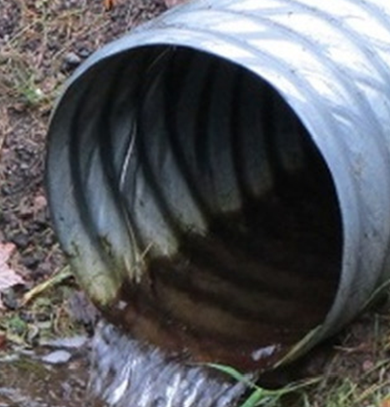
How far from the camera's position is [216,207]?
174 inches

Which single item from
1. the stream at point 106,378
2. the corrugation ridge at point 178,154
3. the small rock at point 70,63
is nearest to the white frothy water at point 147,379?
the stream at point 106,378

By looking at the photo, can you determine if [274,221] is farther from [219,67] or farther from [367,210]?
[367,210]

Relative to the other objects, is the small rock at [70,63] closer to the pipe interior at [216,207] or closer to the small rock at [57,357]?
the pipe interior at [216,207]

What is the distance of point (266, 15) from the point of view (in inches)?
143

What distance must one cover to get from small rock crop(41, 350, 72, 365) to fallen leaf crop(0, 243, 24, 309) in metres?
0.24

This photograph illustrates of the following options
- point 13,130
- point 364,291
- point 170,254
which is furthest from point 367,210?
point 13,130

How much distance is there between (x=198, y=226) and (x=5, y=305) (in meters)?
0.60

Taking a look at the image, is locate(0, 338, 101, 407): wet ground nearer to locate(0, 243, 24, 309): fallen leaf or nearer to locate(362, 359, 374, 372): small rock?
locate(0, 243, 24, 309): fallen leaf

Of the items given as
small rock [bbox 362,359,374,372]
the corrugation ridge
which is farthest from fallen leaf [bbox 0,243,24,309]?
small rock [bbox 362,359,374,372]

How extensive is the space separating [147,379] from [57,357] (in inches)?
10.9

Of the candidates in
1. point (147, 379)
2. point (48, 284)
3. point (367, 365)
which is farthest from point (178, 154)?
point (367, 365)

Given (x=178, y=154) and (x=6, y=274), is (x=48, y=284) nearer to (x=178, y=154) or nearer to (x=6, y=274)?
(x=6, y=274)

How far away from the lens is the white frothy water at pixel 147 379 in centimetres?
379

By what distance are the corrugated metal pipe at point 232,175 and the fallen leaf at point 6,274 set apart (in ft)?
0.81
